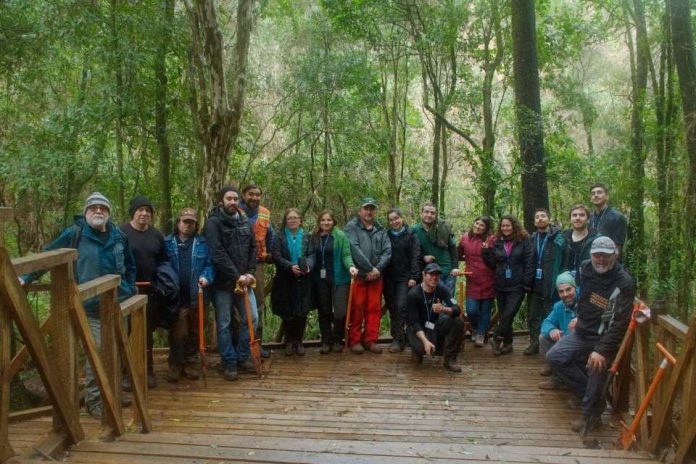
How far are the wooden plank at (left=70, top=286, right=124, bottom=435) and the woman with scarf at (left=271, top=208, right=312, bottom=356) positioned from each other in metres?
3.00

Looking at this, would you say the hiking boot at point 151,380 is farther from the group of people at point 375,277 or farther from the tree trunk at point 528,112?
the tree trunk at point 528,112

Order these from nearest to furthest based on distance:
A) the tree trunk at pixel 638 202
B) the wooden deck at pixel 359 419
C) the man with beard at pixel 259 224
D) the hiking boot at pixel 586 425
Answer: the wooden deck at pixel 359 419
the hiking boot at pixel 586 425
the man with beard at pixel 259 224
the tree trunk at pixel 638 202

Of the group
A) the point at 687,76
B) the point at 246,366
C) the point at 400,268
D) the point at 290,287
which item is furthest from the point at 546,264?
the point at 246,366

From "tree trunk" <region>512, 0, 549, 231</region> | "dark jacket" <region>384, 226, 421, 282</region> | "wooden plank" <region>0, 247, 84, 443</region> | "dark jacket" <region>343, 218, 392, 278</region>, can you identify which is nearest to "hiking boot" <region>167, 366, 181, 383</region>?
"dark jacket" <region>343, 218, 392, 278</region>

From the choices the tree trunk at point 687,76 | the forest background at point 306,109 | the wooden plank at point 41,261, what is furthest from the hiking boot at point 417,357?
the wooden plank at point 41,261

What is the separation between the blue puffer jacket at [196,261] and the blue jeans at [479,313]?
307cm

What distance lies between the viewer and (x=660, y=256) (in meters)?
8.03

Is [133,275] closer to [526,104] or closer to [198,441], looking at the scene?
[198,441]

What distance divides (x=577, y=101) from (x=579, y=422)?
8.53m

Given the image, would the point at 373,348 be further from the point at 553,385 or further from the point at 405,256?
the point at 553,385

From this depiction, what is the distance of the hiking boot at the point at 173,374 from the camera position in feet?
17.4

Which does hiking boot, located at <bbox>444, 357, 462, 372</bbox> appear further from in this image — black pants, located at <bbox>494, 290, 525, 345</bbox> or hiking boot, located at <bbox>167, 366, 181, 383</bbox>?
hiking boot, located at <bbox>167, 366, 181, 383</bbox>

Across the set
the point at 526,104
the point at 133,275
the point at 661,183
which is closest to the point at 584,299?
the point at 133,275

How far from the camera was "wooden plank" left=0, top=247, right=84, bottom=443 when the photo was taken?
2295 mm
